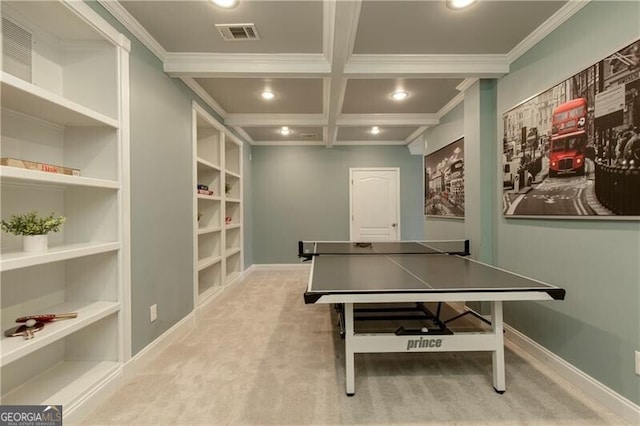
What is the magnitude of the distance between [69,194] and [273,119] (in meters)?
2.76

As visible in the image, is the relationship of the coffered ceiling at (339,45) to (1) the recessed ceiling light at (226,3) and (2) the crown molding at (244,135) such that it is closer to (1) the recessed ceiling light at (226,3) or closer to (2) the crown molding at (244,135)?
(1) the recessed ceiling light at (226,3)

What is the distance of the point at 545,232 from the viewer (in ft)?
7.06

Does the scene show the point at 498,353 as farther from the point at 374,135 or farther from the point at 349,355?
the point at 374,135

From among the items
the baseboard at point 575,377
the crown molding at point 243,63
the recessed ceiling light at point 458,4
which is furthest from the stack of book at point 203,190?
the baseboard at point 575,377

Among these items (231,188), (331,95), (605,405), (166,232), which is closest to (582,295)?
(605,405)

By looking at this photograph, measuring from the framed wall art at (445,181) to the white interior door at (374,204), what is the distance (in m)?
1.32

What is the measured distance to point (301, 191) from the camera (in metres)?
5.79

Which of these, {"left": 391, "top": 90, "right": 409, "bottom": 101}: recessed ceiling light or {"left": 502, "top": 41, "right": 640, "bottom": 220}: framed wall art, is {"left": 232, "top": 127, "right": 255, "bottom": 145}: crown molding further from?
{"left": 502, "top": 41, "right": 640, "bottom": 220}: framed wall art

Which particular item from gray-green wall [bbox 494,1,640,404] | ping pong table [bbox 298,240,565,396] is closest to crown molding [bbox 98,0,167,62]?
ping pong table [bbox 298,240,565,396]

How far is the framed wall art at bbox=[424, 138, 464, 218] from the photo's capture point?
3472 millimetres

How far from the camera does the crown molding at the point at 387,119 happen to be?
4176mm

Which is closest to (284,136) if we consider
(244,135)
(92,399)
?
(244,135)

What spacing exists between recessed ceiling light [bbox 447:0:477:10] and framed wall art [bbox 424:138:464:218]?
69.6 inches

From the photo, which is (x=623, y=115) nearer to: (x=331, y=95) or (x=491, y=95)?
(x=491, y=95)
